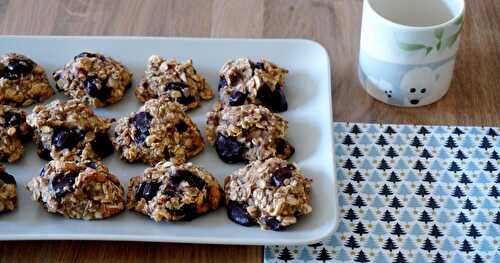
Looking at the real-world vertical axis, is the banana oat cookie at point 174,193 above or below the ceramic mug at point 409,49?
below

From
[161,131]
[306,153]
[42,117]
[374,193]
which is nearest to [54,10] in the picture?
[42,117]

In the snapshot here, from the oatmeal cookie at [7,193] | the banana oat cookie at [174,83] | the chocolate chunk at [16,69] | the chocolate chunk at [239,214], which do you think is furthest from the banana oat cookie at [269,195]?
the chocolate chunk at [16,69]

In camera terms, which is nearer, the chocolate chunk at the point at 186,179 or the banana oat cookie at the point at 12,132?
the chocolate chunk at the point at 186,179

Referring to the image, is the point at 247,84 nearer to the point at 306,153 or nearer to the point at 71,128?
the point at 306,153

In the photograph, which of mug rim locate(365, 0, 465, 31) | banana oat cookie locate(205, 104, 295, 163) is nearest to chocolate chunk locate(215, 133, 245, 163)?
banana oat cookie locate(205, 104, 295, 163)

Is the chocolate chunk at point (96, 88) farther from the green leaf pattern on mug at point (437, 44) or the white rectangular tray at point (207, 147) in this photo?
the green leaf pattern on mug at point (437, 44)

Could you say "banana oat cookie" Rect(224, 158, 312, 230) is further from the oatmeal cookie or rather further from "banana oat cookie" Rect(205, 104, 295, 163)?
the oatmeal cookie

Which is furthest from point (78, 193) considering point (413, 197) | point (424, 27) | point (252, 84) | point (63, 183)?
point (424, 27)
